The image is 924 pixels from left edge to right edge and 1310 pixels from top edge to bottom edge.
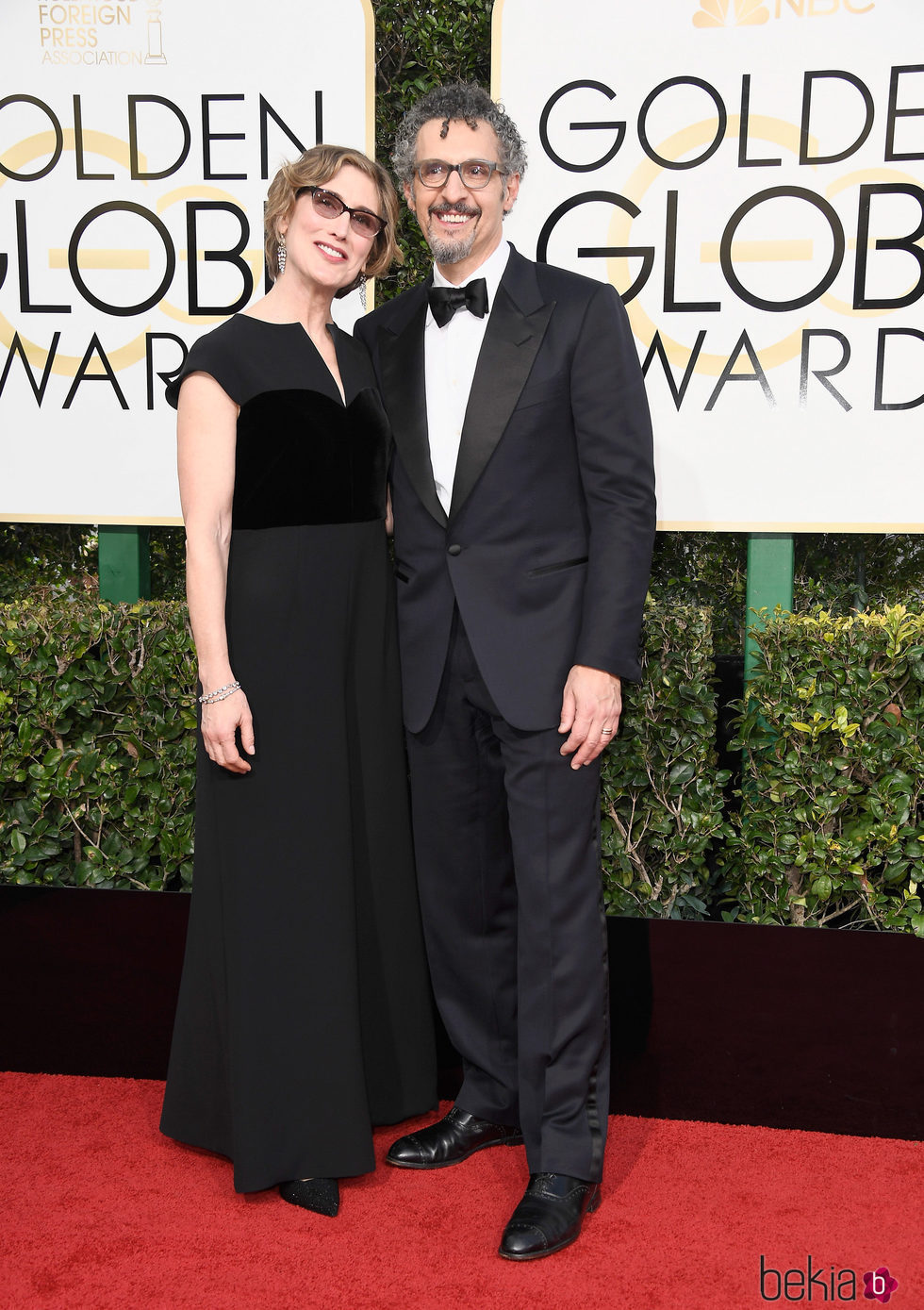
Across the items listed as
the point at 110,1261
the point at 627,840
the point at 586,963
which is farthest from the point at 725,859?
the point at 110,1261

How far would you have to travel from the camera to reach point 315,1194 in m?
2.42

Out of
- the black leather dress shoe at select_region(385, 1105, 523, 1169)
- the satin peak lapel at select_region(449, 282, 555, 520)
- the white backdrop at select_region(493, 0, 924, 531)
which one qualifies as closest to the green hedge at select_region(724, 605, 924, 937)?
the white backdrop at select_region(493, 0, 924, 531)

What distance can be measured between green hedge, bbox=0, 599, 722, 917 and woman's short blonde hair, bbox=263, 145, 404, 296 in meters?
1.11

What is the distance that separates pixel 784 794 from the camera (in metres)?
2.88

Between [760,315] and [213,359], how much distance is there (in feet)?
5.20

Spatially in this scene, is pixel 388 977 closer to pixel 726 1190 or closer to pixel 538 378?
pixel 726 1190

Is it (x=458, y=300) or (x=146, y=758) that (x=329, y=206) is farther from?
(x=146, y=758)

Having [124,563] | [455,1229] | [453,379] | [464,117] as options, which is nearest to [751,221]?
[464,117]

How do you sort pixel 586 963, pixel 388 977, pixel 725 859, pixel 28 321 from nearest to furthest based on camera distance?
pixel 586 963
pixel 388 977
pixel 725 859
pixel 28 321

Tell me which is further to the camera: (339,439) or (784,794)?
(784,794)

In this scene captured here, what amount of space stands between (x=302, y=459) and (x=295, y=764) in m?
0.65

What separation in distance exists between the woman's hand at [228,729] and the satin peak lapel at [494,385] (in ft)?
1.98

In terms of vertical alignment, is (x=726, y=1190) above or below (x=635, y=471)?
below

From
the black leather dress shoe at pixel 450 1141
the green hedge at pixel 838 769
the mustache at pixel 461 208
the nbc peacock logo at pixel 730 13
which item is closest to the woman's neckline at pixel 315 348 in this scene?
the mustache at pixel 461 208
